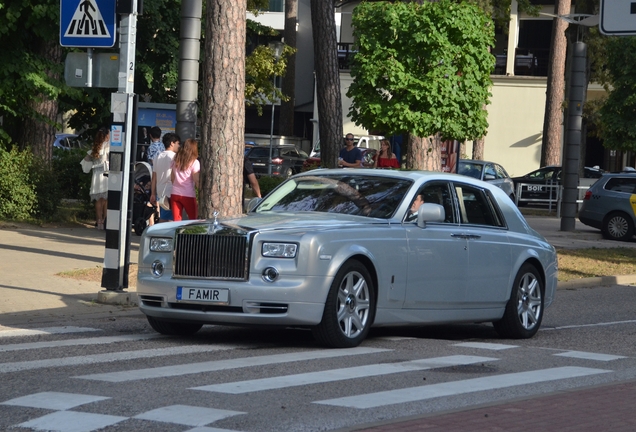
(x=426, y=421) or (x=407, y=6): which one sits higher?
(x=407, y=6)

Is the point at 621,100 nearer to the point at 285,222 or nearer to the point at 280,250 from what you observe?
the point at 285,222

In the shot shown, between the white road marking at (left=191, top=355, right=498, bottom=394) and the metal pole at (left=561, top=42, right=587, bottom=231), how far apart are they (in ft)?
66.6

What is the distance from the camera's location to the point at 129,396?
7.30m

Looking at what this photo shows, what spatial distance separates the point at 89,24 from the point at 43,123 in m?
11.4

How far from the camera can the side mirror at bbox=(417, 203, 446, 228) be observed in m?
10.5

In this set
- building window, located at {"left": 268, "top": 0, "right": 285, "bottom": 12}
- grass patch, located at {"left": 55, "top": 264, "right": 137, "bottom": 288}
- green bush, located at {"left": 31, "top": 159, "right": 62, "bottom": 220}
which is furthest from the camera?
building window, located at {"left": 268, "top": 0, "right": 285, "bottom": 12}

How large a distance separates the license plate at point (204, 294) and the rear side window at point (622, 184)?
21125mm

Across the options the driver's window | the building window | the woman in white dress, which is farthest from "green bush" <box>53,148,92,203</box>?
the building window

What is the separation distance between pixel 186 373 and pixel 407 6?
14.2 m

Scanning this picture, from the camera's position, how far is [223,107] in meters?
15.6

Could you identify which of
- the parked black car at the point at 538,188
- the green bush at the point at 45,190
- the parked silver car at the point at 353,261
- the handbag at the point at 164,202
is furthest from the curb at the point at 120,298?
the parked black car at the point at 538,188

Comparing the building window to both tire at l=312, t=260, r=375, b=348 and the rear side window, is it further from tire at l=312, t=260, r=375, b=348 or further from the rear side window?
tire at l=312, t=260, r=375, b=348

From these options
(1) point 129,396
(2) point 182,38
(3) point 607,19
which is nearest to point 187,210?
(2) point 182,38

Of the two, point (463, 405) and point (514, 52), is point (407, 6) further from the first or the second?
point (514, 52)
